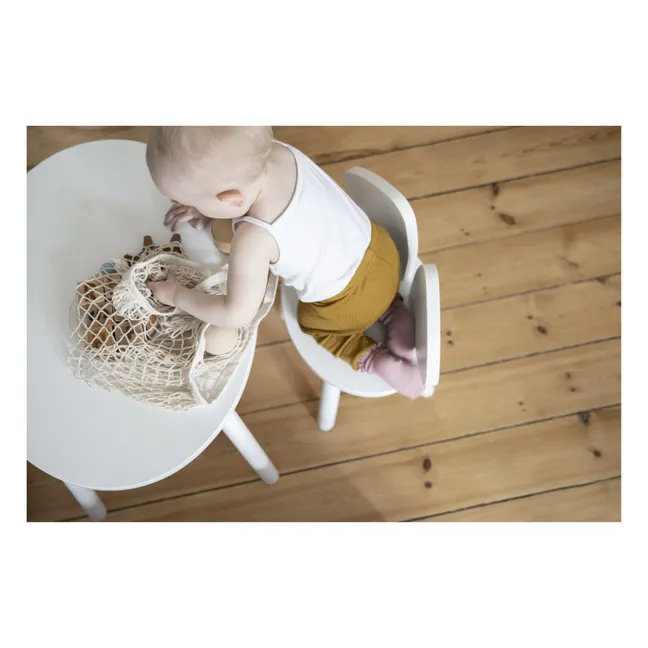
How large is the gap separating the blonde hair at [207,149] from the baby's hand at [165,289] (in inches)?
7.1

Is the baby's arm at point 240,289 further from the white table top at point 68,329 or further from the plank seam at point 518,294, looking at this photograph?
the plank seam at point 518,294

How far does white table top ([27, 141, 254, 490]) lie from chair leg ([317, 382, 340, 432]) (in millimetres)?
276

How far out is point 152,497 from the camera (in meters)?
1.30

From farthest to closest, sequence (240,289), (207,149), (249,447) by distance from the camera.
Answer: (249,447) → (240,289) → (207,149)

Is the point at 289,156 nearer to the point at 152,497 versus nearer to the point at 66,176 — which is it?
the point at 66,176

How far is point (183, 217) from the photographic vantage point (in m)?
0.93

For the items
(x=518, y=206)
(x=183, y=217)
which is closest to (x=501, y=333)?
(x=518, y=206)

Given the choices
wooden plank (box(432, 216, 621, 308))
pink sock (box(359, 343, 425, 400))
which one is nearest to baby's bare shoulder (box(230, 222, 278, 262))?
pink sock (box(359, 343, 425, 400))

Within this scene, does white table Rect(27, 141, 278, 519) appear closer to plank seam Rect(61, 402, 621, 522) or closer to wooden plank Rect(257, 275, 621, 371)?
plank seam Rect(61, 402, 621, 522)

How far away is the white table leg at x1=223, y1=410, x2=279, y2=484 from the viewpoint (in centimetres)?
103

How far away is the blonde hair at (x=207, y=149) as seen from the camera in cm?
71

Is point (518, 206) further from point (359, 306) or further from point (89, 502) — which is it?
point (89, 502)

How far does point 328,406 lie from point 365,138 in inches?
27.1

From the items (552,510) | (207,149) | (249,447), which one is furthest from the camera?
(552,510)
